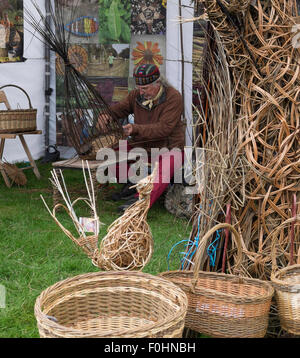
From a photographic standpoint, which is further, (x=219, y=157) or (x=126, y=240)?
(x=219, y=157)

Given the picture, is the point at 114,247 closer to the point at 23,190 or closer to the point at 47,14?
the point at 23,190

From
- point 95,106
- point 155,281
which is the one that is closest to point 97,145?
point 95,106

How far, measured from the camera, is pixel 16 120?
596 cm

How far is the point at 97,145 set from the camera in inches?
199

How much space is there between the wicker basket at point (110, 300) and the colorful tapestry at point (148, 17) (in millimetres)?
4473

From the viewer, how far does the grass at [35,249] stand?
121 inches

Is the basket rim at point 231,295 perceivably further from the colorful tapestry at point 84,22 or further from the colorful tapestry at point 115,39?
the colorful tapestry at point 84,22

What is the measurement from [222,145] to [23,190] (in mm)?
3687

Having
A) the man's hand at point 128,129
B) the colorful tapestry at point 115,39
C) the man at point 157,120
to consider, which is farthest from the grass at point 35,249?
the colorful tapestry at point 115,39

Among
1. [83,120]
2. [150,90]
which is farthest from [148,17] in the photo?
[83,120]

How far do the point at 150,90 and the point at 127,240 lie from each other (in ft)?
10.1

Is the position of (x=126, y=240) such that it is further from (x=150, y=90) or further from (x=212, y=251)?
(x=150, y=90)

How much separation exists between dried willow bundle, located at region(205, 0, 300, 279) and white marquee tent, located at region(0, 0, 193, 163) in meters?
3.35

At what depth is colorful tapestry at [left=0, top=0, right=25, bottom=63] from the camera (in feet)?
21.2
